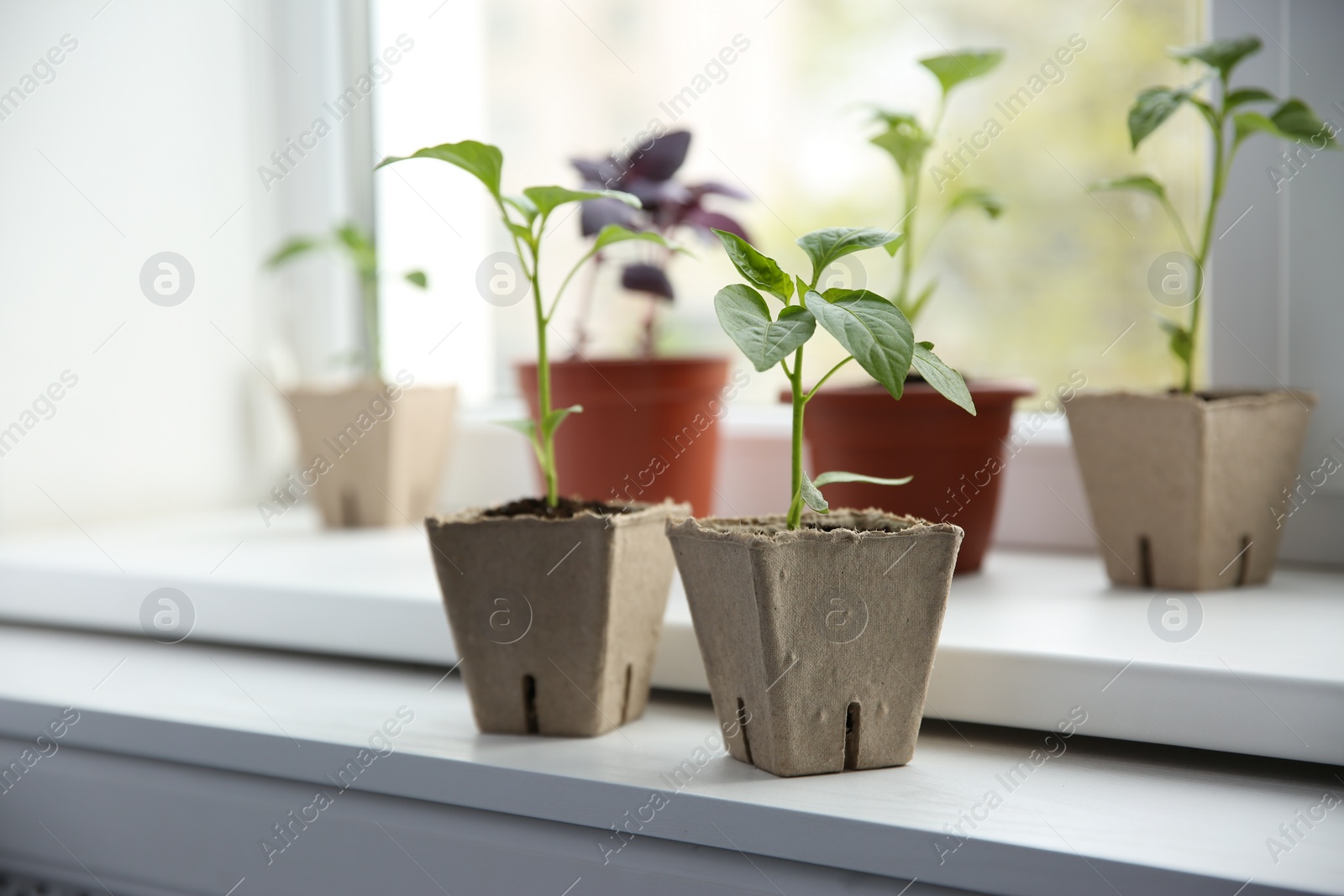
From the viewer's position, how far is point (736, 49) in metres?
1.58

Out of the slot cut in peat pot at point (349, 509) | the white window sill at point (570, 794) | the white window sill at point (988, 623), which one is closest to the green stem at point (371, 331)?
the slot cut in peat pot at point (349, 509)

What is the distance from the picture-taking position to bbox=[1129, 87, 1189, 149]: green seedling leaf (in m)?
0.97

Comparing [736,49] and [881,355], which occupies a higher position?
[736,49]

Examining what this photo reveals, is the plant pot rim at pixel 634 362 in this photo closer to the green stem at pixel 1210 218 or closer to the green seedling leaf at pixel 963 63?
the green seedling leaf at pixel 963 63

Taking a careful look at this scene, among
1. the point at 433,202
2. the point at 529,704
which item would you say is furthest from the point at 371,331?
the point at 529,704

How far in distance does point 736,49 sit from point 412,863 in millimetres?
1241

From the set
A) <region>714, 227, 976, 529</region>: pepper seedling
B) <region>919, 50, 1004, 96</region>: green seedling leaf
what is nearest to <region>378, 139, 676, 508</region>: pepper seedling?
<region>714, 227, 976, 529</region>: pepper seedling

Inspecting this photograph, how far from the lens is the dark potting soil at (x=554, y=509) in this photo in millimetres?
878

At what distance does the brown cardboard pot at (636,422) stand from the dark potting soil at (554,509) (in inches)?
12.2

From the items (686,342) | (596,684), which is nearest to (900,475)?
(596,684)

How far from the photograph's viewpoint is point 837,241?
29.2 inches

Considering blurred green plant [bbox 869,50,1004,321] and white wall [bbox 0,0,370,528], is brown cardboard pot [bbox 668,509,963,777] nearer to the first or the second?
blurred green plant [bbox 869,50,1004,321]

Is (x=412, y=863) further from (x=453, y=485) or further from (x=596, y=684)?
(x=453, y=485)

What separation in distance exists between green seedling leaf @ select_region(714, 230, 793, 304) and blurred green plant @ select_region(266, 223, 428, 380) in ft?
2.41
